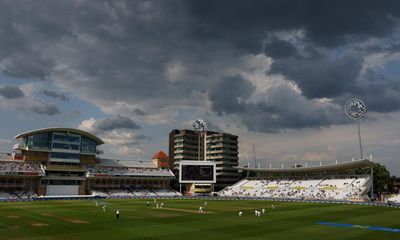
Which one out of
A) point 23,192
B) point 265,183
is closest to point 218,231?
point 23,192

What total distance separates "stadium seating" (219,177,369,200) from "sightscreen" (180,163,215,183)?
34.2 feet

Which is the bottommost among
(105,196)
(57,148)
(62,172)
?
(105,196)

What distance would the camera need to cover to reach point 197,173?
12756 centimetres

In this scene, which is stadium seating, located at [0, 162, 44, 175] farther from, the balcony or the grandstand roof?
the grandstand roof

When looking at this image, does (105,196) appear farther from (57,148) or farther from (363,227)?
(363,227)

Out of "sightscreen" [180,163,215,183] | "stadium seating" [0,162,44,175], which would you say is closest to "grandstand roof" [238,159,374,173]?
"sightscreen" [180,163,215,183]

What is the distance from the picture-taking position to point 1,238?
3303 cm

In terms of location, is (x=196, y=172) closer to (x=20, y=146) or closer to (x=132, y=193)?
(x=132, y=193)

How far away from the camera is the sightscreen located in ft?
414

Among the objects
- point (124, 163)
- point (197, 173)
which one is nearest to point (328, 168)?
point (197, 173)

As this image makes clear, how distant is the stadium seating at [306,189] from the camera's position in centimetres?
10162

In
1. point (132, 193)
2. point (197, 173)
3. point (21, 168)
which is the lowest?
point (132, 193)

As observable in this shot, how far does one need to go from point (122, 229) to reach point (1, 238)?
12188mm

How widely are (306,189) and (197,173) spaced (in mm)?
38644
